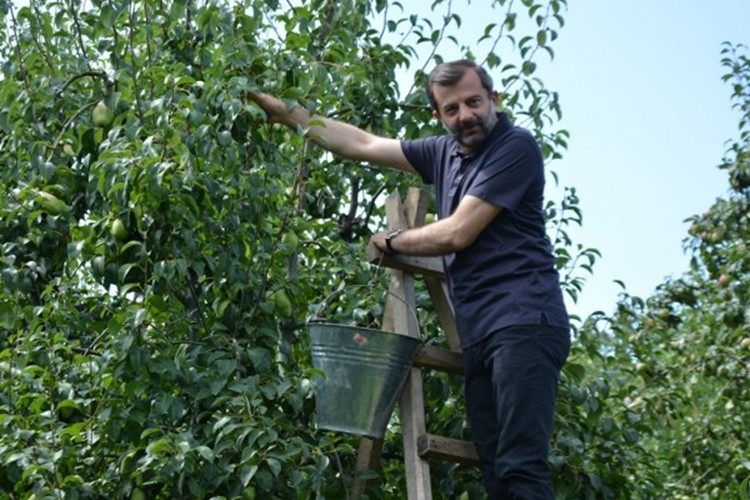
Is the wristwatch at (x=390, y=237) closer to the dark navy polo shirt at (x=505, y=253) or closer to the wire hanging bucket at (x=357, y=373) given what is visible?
the dark navy polo shirt at (x=505, y=253)

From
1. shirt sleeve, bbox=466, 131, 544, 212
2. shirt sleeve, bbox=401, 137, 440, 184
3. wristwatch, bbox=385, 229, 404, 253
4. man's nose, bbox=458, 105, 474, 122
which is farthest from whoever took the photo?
shirt sleeve, bbox=401, 137, 440, 184

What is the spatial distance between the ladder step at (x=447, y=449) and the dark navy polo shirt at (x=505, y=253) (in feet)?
1.00

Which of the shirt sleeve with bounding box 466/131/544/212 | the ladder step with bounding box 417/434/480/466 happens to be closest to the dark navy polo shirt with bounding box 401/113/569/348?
the shirt sleeve with bounding box 466/131/544/212

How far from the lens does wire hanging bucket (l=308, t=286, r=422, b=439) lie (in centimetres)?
401

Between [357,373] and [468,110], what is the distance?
0.78 m

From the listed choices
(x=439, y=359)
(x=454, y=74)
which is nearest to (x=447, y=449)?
(x=439, y=359)

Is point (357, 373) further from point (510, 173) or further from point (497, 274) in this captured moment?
point (510, 173)

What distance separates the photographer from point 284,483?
4.15 m

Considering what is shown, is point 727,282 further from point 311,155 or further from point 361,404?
point 361,404

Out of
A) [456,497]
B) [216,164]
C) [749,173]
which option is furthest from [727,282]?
[216,164]

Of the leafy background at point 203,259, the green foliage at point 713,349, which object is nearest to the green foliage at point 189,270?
Result: the leafy background at point 203,259

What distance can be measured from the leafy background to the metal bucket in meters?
0.12

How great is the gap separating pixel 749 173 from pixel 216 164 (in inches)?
170

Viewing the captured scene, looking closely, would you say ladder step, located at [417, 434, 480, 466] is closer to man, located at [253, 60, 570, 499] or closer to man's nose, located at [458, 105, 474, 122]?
man, located at [253, 60, 570, 499]
